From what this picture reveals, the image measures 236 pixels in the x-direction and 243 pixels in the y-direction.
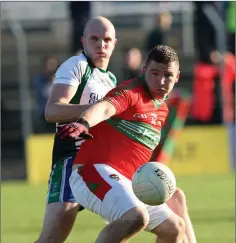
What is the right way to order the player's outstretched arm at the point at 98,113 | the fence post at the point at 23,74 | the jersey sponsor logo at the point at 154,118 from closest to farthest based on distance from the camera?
1. the player's outstretched arm at the point at 98,113
2. the jersey sponsor logo at the point at 154,118
3. the fence post at the point at 23,74

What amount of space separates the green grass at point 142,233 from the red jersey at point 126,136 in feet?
10.6

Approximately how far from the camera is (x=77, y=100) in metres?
7.25

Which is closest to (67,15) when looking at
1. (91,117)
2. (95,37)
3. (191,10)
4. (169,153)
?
(191,10)

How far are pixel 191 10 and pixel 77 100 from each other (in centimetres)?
1204

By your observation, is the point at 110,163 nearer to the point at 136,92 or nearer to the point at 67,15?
the point at 136,92

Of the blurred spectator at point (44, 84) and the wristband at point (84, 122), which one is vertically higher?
the wristband at point (84, 122)

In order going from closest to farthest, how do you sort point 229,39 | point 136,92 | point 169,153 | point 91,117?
point 91,117, point 136,92, point 169,153, point 229,39

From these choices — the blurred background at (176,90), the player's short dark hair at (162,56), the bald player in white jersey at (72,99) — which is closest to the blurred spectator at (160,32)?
the blurred background at (176,90)

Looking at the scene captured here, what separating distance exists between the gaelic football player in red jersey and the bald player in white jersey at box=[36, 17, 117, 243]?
1.50 feet

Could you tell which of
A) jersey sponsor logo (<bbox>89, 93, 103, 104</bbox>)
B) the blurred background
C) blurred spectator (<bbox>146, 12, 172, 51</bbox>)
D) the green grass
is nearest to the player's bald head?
jersey sponsor logo (<bbox>89, 93, 103, 104</bbox>)

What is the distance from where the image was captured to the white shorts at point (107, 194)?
6.33m

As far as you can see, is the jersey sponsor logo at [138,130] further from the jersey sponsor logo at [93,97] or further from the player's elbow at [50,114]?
the jersey sponsor logo at [93,97]

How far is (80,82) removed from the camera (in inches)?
284

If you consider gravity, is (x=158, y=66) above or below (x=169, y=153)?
above
